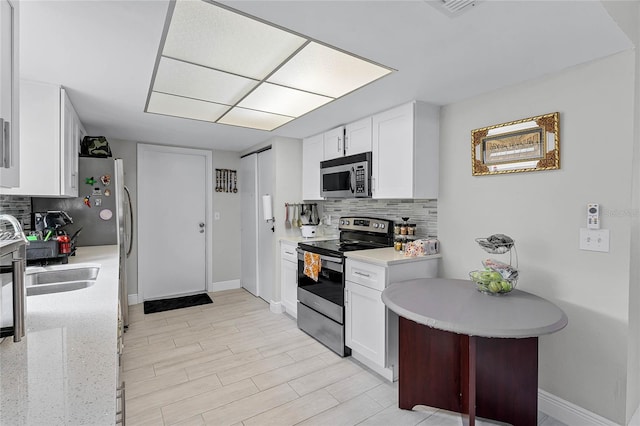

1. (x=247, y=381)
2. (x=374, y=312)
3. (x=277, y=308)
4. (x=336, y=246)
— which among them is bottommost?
(x=247, y=381)

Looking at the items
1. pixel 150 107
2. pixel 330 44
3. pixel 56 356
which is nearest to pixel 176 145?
pixel 150 107

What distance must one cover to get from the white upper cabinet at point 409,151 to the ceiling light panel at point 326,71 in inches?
20.9

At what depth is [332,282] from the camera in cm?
282

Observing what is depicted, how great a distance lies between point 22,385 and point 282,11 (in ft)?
4.94

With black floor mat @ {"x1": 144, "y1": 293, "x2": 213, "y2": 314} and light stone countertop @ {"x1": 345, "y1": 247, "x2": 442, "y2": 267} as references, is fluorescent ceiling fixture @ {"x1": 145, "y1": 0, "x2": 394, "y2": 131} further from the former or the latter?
black floor mat @ {"x1": 144, "y1": 293, "x2": 213, "y2": 314}

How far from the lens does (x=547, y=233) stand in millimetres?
2008

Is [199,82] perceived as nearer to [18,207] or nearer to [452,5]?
[452,5]

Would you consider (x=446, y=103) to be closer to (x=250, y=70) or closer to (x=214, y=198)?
(x=250, y=70)

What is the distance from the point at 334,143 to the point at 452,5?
2.07m

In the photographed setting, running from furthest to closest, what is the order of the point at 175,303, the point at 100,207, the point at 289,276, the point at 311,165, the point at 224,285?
1. the point at 224,285
2. the point at 175,303
3. the point at 311,165
4. the point at 289,276
5. the point at 100,207

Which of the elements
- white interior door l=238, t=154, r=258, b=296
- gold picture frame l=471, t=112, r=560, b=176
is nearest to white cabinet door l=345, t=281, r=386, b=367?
gold picture frame l=471, t=112, r=560, b=176

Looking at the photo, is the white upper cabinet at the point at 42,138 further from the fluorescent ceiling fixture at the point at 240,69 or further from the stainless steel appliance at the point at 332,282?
the stainless steel appliance at the point at 332,282

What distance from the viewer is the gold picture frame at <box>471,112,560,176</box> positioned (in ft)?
6.48

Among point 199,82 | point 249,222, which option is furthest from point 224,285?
point 199,82
